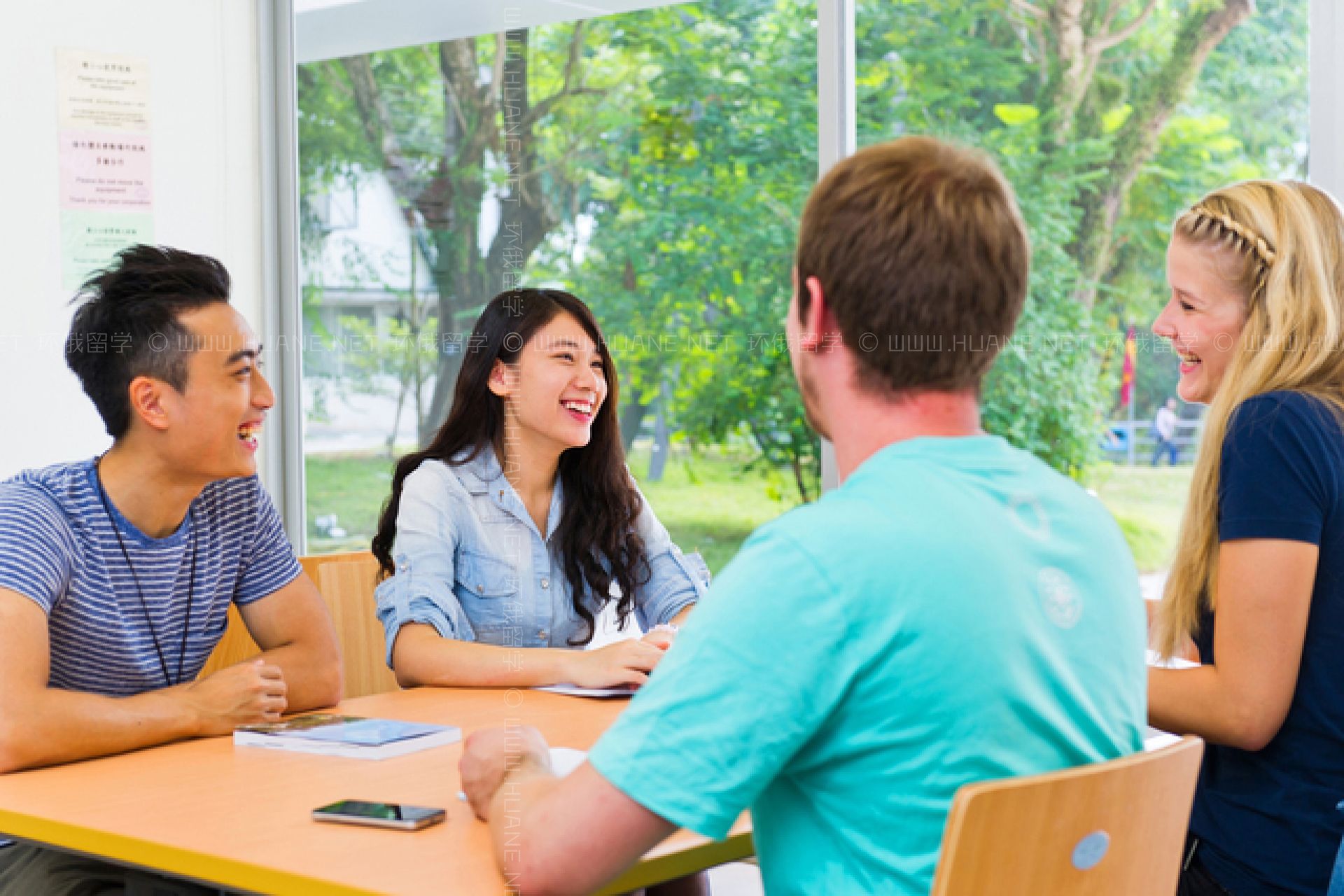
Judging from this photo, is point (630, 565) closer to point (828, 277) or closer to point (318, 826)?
point (318, 826)

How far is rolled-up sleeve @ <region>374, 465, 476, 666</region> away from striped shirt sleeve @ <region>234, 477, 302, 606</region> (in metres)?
0.17

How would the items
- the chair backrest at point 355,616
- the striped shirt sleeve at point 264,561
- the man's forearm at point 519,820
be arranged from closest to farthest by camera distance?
the man's forearm at point 519,820 < the striped shirt sleeve at point 264,561 < the chair backrest at point 355,616

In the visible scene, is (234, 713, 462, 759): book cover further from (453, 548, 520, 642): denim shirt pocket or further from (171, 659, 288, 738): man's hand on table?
(453, 548, 520, 642): denim shirt pocket

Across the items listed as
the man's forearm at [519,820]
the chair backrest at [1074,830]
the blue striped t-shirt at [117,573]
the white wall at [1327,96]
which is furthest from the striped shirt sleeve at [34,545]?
the white wall at [1327,96]

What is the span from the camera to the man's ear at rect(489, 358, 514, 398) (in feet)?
8.27

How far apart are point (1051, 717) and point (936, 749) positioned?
0.33ft

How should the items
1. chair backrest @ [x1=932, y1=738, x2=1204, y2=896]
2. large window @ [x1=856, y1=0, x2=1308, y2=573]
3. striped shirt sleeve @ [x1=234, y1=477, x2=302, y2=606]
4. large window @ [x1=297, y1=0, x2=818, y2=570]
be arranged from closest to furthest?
chair backrest @ [x1=932, y1=738, x2=1204, y2=896], striped shirt sleeve @ [x1=234, y1=477, x2=302, y2=606], large window @ [x1=856, y1=0, x2=1308, y2=573], large window @ [x1=297, y1=0, x2=818, y2=570]

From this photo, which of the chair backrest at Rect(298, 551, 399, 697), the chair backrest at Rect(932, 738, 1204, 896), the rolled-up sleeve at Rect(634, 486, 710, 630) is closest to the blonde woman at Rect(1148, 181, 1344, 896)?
the chair backrest at Rect(932, 738, 1204, 896)

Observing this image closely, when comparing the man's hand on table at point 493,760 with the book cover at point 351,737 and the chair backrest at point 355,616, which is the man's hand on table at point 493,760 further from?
the chair backrest at point 355,616

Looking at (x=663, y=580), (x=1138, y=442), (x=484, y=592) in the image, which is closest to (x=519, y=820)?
(x=484, y=592)

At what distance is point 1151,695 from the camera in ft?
5.12

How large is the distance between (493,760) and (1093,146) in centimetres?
337

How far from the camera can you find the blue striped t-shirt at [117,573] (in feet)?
6.09

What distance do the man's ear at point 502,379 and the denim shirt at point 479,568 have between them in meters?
0.11
